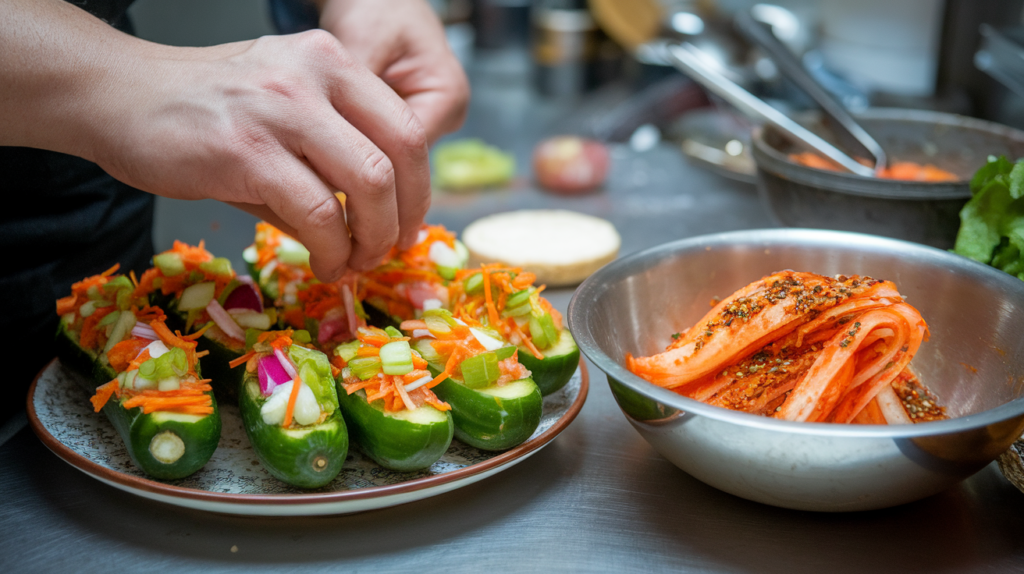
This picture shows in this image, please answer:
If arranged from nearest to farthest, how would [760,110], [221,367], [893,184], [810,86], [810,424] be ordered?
[810,424] → [221,367] → [893,184] → [760,110] → [810,86]

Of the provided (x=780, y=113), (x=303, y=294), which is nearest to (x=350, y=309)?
(x=303, y=294)

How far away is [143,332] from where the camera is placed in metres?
1.20

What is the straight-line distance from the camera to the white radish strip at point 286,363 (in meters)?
1.09

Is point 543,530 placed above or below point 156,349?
below

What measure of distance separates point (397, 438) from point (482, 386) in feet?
0.52

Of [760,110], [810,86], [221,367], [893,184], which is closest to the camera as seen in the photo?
[221,367]

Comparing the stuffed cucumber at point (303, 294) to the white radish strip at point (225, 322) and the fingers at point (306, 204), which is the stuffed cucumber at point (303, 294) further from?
the fingers at point (306, 204)

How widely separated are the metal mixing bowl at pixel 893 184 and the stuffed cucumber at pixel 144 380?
137 cm

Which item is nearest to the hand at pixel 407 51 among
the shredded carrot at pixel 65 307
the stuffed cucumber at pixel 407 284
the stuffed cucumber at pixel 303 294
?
the stuffed cucumber at pixel 407 284

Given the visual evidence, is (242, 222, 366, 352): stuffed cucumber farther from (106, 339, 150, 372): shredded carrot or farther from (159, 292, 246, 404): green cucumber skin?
(106, 339, 150, 372): shredded carrot

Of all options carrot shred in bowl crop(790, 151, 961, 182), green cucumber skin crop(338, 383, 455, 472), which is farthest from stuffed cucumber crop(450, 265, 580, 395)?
carrot shred in bowl crop(790, 151, 961, 182)

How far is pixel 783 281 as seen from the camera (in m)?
1.12

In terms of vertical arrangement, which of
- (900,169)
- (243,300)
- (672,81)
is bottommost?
(672,81)

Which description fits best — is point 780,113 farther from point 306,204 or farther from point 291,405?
point 291,405
